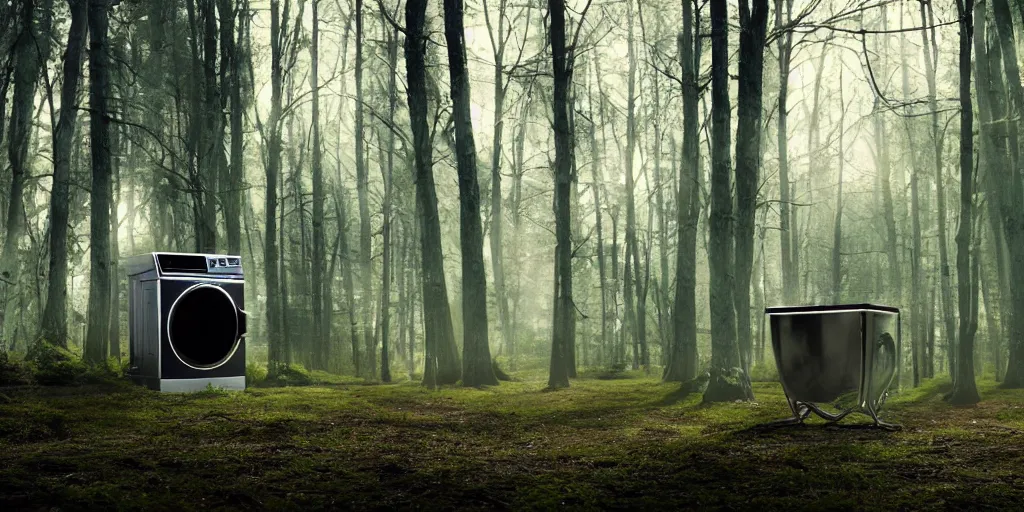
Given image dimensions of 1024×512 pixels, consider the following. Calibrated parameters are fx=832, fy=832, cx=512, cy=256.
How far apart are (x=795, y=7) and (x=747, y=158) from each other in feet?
30.8

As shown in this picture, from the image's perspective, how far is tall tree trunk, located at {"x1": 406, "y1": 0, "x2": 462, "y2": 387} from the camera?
10.6 metres

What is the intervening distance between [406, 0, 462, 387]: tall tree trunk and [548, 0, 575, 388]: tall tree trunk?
1.34 m

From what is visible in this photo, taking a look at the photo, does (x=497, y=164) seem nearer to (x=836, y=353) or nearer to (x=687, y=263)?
(x=687, y=263)

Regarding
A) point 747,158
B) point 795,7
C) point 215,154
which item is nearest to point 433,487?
point 747,158

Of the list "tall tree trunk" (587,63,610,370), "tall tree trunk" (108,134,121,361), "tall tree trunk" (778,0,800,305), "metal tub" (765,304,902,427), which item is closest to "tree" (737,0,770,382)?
"metal tub" (765,304,902,427)

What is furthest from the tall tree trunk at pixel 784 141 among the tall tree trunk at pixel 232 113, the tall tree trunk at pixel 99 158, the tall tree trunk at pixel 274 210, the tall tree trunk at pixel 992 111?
the tall tree trunk at pixel 99 158

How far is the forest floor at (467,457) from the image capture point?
3.46 m

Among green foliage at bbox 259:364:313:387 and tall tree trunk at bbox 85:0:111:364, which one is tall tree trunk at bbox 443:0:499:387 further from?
tall tree trunk at bbox 85:0:111:364

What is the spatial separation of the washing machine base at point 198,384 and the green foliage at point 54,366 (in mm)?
1586

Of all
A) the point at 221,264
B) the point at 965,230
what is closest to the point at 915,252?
the point at 965,230

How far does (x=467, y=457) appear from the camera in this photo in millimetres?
4766

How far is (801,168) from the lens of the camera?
22.6 meters

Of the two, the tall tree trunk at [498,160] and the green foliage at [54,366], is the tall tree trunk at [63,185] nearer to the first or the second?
the green foliage at [54,366]

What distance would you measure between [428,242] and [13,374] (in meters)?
4.78
